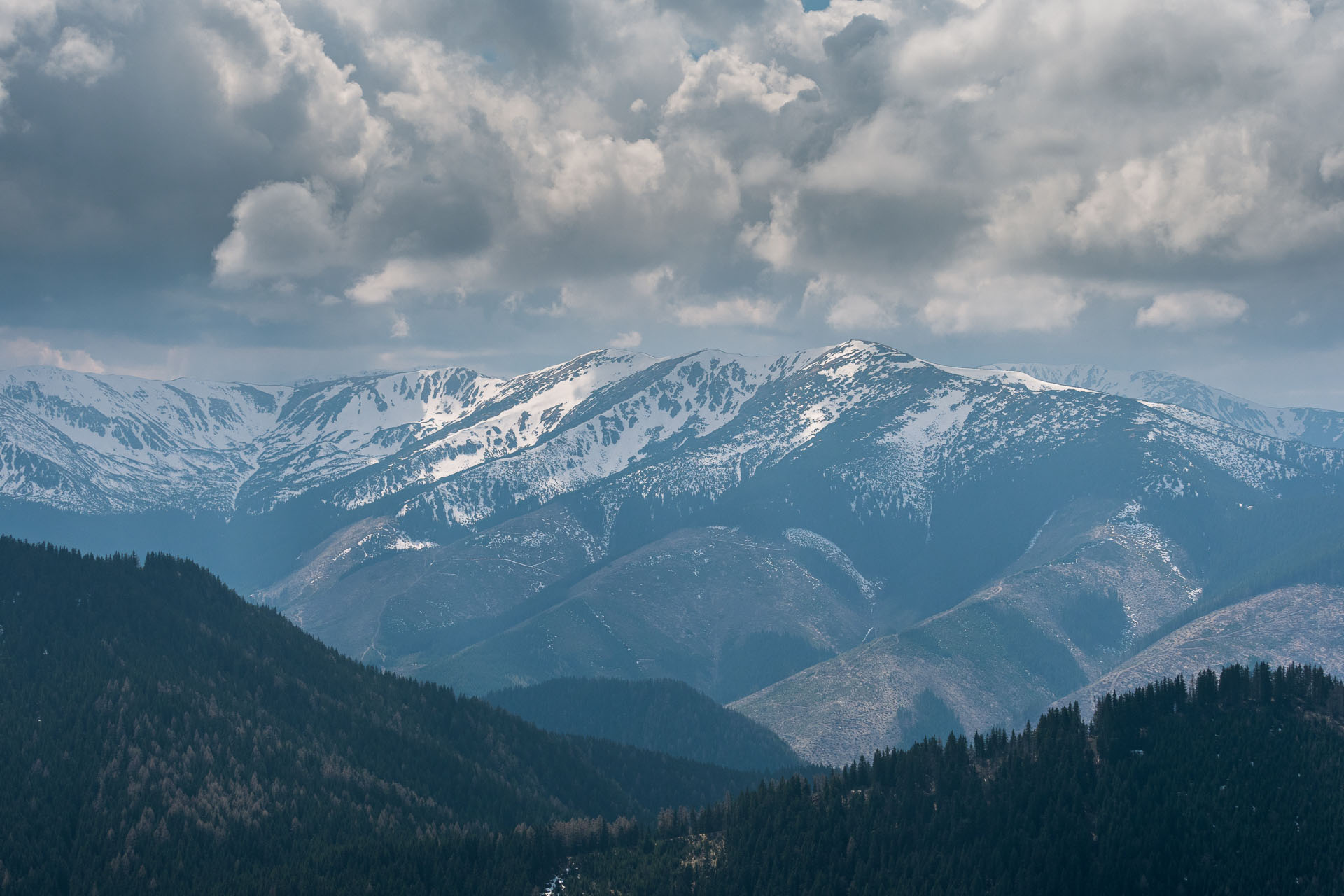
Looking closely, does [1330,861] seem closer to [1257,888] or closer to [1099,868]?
[1257,888]

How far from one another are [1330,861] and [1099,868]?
35.4 metres

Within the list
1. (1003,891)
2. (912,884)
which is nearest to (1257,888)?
(1003,891)

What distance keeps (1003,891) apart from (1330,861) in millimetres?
51570

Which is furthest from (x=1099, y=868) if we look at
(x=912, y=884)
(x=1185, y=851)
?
(x=912, y=884)

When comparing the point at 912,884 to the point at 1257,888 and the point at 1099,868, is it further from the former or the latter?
the point at 1257,888

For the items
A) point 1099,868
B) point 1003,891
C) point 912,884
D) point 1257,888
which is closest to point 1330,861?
point 1257,888

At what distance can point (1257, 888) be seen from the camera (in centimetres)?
18962

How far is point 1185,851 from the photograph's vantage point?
19912 centimetres

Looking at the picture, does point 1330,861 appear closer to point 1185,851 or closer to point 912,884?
point 1185,851

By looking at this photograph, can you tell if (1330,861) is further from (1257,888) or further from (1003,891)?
(1003,891)

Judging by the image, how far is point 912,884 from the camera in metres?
200

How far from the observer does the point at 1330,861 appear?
7554 inches

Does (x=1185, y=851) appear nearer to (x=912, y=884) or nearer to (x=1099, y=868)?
(x=1099, y=868)

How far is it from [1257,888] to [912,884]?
176 feet
